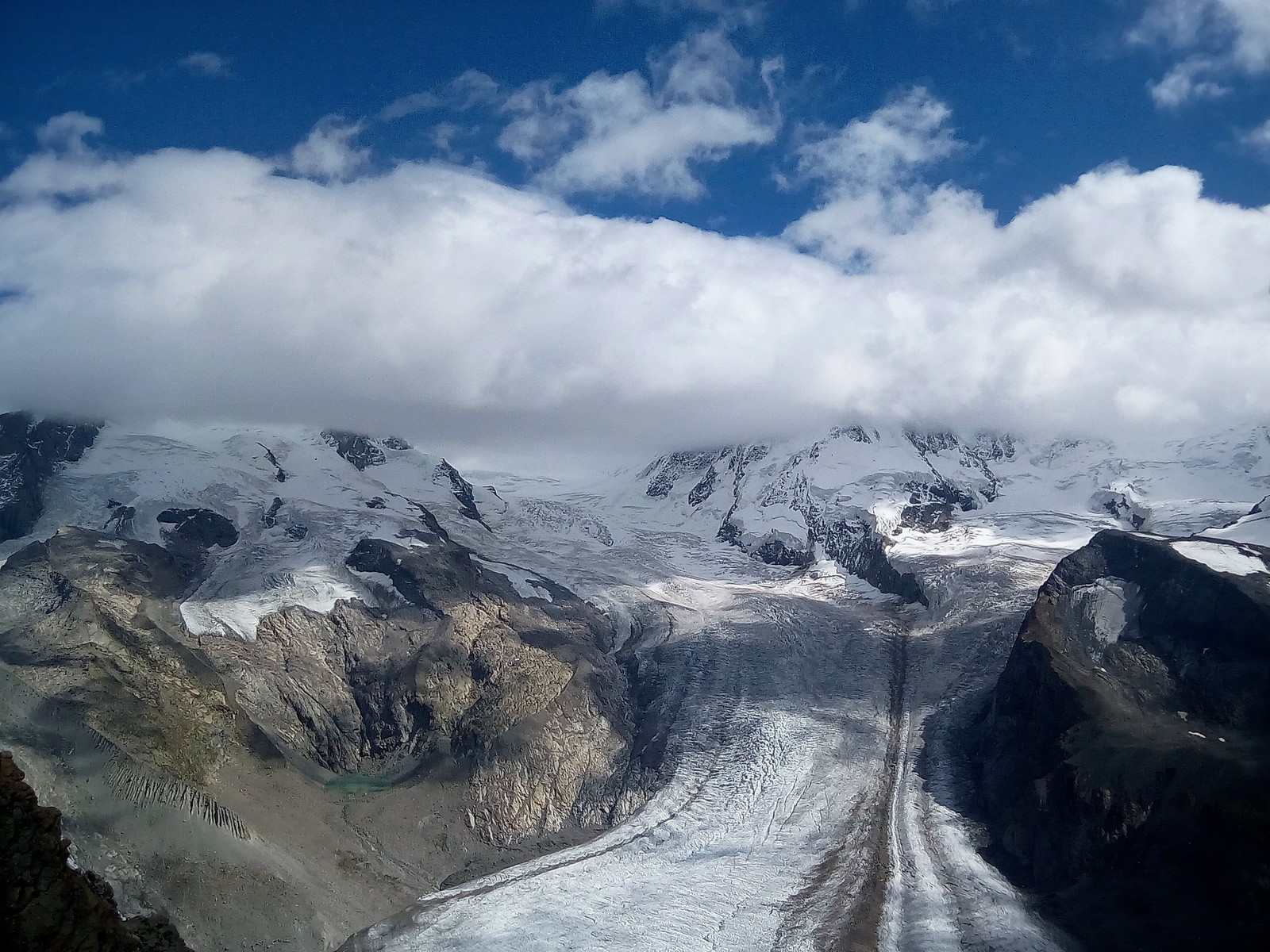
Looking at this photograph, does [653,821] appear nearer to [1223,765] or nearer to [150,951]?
[1223,765]

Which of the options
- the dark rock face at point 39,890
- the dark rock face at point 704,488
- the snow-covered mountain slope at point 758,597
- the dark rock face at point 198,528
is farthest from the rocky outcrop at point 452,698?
the dark rock face at point 704,488

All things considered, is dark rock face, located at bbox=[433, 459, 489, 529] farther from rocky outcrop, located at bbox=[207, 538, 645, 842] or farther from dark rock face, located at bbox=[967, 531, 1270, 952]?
dark rock face, located at bbox=[967, 531, 1270, 952]

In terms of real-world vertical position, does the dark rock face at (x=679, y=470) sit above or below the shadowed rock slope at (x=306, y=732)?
above

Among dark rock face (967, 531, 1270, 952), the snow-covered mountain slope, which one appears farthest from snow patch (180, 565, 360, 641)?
dark rock face (967, 531, 1270, 952)

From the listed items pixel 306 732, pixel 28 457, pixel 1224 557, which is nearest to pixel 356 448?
pixel 28 457

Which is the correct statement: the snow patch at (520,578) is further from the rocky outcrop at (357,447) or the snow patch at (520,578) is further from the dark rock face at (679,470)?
the dark rock face at (679,470)

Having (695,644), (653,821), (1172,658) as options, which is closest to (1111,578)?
(1172,658)
